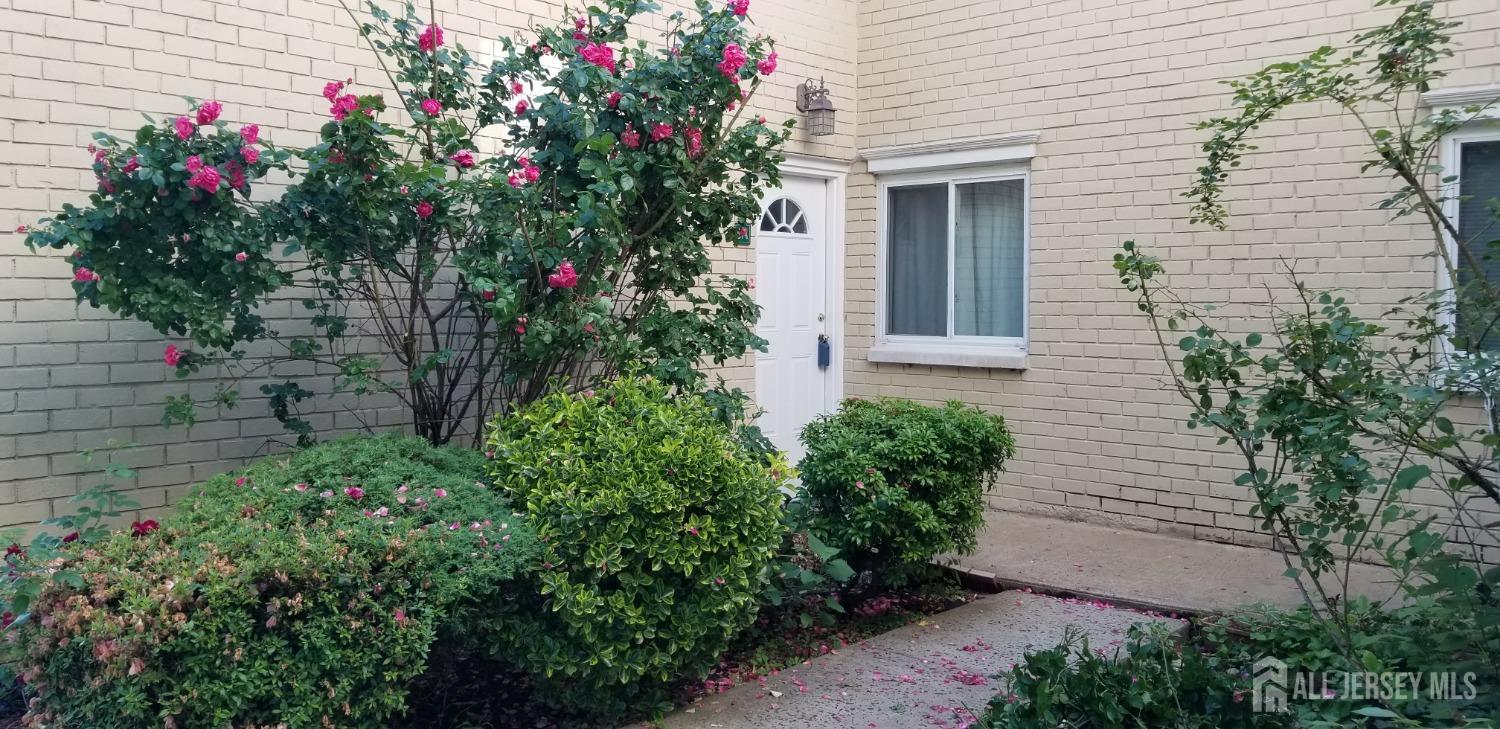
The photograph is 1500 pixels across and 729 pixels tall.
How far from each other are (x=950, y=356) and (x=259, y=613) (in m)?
5.88

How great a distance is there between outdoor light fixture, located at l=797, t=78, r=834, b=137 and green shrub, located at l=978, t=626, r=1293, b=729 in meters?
5.39

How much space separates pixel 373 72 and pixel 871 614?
387 cm

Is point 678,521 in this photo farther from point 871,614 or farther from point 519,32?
point 519,32

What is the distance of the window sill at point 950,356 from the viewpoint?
812cm

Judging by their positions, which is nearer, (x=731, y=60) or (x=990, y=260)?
(x=731, y=60)

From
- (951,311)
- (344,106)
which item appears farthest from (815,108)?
(344,106)

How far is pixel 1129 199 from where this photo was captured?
7516mm

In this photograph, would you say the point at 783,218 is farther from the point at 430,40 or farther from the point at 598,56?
the point at 430,40

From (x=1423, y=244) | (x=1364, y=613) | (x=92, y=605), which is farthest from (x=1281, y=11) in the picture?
(x=92, y=605)

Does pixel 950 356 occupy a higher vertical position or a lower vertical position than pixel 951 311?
lower

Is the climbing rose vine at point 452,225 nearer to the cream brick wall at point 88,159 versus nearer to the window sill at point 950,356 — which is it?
the cream brick wall at point 88,159

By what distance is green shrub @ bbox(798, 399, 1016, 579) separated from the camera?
17.8 ft

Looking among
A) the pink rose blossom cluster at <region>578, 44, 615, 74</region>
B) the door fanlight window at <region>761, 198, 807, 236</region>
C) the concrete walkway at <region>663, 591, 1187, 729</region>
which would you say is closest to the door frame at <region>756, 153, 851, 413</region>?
the door fanlight window at <region>761, 198, 807, 236</region>

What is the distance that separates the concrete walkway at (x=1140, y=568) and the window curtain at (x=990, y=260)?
1.61m
